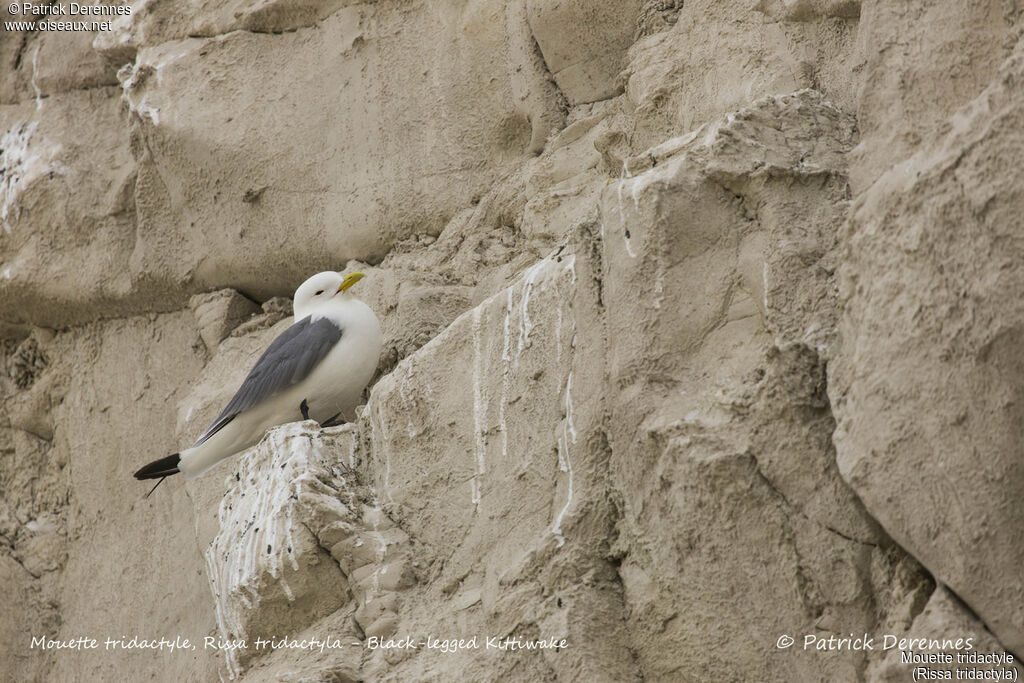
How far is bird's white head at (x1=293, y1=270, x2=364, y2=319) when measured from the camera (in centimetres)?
560

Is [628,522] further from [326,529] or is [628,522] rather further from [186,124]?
[186,124]

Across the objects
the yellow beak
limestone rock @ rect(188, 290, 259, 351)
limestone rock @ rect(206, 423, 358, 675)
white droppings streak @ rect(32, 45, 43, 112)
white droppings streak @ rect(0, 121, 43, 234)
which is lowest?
limestone rock @ rect(206, 423, 358, 675)

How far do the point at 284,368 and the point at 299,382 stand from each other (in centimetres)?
9

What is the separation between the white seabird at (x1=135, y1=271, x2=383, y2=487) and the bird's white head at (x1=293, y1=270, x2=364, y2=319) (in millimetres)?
71

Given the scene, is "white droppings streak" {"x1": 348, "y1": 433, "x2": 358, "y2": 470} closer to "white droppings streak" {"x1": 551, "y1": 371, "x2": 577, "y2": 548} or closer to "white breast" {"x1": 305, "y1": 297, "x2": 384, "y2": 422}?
"white breast" {"x1": 305, "y1": 297, "x2": 384, "y2": 422}

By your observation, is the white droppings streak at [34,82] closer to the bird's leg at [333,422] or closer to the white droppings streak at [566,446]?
the bird's leg at [333,422]

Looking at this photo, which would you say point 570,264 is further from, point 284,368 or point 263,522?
point 284,368

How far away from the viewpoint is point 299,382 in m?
5.41

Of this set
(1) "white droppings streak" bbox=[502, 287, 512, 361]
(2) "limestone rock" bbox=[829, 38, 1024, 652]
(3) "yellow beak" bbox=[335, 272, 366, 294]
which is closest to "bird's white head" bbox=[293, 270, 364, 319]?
(3) "yellow beak" bbox=[335, 272, 366, 294]

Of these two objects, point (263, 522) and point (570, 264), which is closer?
point (570, 264)

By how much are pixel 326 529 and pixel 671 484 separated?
1.33m

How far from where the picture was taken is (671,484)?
11.9ft

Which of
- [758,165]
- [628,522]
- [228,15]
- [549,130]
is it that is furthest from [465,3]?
[628,522]

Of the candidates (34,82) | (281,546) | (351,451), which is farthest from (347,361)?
(34,82)
